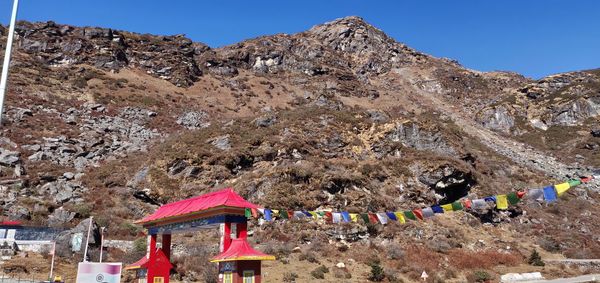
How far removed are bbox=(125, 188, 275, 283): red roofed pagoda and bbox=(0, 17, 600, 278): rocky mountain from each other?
11.4m

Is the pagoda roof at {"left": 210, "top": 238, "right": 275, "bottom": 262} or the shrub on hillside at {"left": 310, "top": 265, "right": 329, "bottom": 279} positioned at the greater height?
the pagoda roof at {"left": 210, "top": 238, "right": 275, "bottom": 262}

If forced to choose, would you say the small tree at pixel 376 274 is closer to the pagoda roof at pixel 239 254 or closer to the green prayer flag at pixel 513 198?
the green prayer flag at pixel 513 198

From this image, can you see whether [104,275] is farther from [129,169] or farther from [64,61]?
[64,61]

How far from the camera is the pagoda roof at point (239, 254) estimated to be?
519 inches

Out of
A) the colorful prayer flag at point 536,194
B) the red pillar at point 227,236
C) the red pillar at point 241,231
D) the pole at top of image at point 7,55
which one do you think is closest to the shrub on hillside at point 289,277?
the red pillar at point 241,231

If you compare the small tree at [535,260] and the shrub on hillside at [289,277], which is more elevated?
the small tree at [535,260]

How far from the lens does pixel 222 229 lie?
46.8 ft

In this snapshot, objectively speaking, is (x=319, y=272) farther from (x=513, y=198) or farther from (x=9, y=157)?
(x=9, y=157)

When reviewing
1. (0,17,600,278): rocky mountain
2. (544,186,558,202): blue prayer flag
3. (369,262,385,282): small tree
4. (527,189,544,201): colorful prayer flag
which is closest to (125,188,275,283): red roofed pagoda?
(527,189,544,201): colorful prayer flag

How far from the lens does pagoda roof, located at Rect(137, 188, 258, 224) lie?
14.2 meters

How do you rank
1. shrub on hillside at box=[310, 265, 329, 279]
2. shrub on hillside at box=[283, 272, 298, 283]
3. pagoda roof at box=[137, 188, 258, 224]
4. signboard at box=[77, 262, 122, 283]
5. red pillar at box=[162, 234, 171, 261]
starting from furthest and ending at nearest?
shrub on hillside at box=[310, 265, 329, 279] < shrub on hillside at box=[283, 272, 298, 283] < red pillar at box=[162, 234, 171, 261] < pagoda roof at box=[137, 188, 258, 224] < signboard at box=[77, 262, 122, 283]

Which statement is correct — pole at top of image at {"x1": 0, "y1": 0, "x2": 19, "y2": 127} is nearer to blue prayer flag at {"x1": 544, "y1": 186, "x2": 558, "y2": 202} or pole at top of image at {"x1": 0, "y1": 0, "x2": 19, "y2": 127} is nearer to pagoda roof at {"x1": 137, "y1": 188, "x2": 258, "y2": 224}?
pagoda roof at {"x1": 137, "y1": 188, "x2": 258, "y2": 224}

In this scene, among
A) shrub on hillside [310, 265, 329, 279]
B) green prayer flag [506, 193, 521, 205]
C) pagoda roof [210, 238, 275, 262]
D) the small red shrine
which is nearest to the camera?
pagoda roof [210, 238, 275, 262]

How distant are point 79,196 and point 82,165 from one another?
26.5 feet
